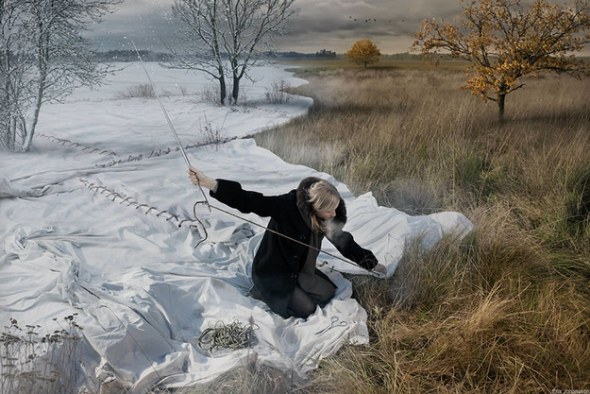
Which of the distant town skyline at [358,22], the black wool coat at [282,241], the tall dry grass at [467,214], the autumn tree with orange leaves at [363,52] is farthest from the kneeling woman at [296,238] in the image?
the autumn tree with orange leaves at [363,52]

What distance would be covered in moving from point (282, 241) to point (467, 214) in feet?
4.34

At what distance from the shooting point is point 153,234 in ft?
7.72

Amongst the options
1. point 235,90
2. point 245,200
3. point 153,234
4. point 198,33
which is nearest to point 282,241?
point 245,200

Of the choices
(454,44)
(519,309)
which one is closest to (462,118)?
(454,44)

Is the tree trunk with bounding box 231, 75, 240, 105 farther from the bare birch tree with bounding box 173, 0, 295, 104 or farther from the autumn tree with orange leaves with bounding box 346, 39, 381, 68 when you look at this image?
the autumn tree with orange leaves with bounding box 346, 39, 381, 68

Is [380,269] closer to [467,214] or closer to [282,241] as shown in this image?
[282,241]

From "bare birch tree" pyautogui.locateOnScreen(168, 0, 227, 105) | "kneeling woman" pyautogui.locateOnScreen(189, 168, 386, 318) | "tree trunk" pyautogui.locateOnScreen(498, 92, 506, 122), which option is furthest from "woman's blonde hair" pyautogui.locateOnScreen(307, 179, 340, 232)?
"tree trunk" pyautogui.locateOnScreen(498, 92, 506, 122)

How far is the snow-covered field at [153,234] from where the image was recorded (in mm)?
1654

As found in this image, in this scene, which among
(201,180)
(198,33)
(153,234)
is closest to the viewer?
(201,180)

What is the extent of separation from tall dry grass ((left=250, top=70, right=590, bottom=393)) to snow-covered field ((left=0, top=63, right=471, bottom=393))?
14 centimetres

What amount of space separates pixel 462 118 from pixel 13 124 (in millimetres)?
2846

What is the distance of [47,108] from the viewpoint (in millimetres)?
2785

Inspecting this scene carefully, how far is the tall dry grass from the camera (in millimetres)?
1632

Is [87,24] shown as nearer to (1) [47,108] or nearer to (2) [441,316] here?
(1) [47,108]
